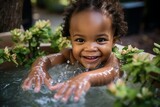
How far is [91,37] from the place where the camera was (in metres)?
2.18

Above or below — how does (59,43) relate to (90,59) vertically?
below

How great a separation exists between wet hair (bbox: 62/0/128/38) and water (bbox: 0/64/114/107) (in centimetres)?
31

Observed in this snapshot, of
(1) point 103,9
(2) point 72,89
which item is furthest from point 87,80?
(1) point 103,9

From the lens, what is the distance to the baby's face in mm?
2176

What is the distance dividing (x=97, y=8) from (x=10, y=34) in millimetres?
1009

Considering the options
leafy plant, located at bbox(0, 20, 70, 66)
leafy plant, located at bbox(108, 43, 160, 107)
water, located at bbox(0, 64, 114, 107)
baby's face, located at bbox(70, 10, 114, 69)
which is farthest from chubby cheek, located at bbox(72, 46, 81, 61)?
leafy plant, located at bbox(0, 20, 70, 66)

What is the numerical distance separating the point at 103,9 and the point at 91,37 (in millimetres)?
243

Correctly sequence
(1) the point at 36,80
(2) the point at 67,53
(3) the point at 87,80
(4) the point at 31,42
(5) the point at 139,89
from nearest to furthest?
1. (5) the point at 139,89
2. (3) the point at 87,80
3. (1) the point at 36,80
4. (2) the point at 67,53
5. (4) the point at 31,42

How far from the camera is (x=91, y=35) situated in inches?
85.7

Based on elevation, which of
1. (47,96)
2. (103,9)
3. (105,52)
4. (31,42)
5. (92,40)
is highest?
(103,9)

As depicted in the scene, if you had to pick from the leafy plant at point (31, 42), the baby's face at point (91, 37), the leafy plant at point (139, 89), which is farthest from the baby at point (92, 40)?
the leafy plant at point (31, 42)

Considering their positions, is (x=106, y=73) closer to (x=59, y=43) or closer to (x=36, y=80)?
(x=36, y=80)

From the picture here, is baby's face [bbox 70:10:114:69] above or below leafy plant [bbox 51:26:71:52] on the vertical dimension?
above

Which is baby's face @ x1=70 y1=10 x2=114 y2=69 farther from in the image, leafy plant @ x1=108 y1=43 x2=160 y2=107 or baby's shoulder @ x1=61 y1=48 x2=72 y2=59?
leafy plant @ x1=108 y1=43 x2=160 y2=107
